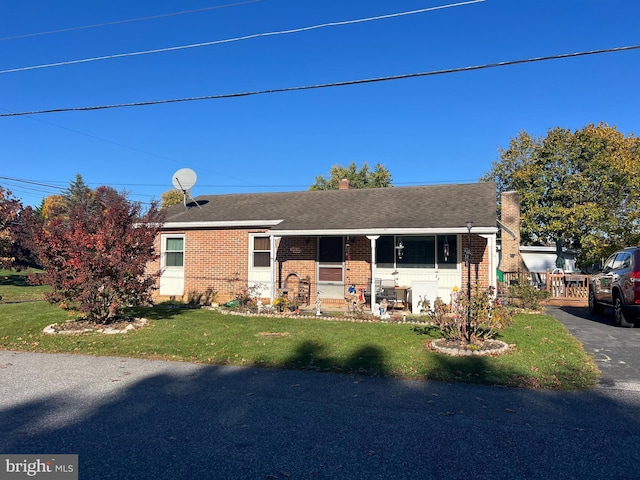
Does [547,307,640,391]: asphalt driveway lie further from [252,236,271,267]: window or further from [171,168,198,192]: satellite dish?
[171,168,198,192]: satellite dish

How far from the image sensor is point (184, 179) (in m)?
18.0

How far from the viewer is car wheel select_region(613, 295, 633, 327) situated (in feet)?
32.7

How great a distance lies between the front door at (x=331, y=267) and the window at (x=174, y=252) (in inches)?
212

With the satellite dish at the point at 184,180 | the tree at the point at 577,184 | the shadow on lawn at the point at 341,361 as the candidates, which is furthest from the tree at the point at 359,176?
the shadow on lawn at the point at 341,361

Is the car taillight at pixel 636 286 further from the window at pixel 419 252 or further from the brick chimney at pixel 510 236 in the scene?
the brick chimney at pixel 510 236

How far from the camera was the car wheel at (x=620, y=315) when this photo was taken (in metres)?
9.97

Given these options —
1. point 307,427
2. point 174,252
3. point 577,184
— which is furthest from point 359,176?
point 307,427

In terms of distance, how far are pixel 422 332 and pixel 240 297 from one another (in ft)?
20.6

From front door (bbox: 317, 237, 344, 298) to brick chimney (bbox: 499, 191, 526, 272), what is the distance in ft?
27.8

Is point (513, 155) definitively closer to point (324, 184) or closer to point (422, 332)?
point (324, 184)

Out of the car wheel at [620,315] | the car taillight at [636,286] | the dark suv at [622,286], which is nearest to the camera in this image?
the car taillight at [636,286]

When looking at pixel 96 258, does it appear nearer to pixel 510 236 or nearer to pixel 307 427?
pixel 307 427

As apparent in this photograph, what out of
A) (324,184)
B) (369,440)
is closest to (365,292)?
(369,440)

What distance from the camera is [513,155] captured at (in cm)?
3247
